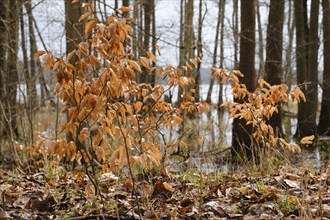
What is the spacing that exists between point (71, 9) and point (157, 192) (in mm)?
3523

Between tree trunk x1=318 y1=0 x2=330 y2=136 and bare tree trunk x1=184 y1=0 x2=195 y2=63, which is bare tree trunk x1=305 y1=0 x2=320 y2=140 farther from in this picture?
bare tree trunk x1=184 y1=0 x2=195 y2=63

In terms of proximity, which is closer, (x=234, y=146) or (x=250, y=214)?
(x=250, y=214)

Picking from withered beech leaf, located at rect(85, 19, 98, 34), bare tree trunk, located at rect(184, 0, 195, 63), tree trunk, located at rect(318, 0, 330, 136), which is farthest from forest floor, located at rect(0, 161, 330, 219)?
tree trunk, located at rect(318, 0, 330, 136)

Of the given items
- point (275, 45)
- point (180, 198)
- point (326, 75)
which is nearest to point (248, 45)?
point (275, 45)

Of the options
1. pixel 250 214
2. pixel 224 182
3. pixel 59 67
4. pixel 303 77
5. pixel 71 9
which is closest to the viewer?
pixel 59 67

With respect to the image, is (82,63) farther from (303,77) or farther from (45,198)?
(303,77)

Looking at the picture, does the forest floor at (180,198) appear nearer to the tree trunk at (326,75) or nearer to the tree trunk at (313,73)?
the tree trunk at (313,73)

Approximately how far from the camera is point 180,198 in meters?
3.46

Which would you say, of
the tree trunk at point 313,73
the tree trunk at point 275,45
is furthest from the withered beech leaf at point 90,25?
the tree trunk at point 313,73

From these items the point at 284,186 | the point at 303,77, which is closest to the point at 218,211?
the point at 284,186

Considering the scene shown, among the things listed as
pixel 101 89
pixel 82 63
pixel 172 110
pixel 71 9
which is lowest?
pixel 172 110

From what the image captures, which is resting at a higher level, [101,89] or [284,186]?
[101,89]

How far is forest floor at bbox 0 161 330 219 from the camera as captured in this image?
293 centimetres

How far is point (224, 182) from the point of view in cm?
397
